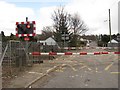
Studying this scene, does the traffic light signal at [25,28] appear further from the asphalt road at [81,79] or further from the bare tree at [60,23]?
the bare tree at [60,23]

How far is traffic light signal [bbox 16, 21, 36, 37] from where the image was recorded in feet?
61.0

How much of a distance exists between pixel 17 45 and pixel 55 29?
51687 mm

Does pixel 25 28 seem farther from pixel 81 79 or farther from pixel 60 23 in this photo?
pixel 60 23

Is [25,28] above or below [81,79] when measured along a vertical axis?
above

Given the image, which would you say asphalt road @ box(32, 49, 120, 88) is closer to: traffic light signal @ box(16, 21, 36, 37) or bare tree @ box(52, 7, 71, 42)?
traffic light signal @ box(16, 21, 36, 37)

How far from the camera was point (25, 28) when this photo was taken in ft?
62.0

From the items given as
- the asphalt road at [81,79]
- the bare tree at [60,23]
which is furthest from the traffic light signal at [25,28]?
the bare tree at [60,23]

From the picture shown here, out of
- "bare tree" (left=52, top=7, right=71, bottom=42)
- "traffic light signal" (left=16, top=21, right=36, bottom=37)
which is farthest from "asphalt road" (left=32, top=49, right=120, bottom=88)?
"bare tree" (left=52, top=7, right=71, bottom=42)

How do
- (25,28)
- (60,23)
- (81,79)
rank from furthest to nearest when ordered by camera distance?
(60,23), (25,28), (81,79)

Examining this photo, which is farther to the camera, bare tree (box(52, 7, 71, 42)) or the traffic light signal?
bare tree (box(52, 7, 71, 42))

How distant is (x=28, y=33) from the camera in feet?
61.5

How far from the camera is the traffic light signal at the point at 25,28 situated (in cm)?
1859

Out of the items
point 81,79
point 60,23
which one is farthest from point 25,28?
point 60,23

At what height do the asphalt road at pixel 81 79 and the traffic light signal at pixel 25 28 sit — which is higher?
the traffic light signal at pixel 25 28
